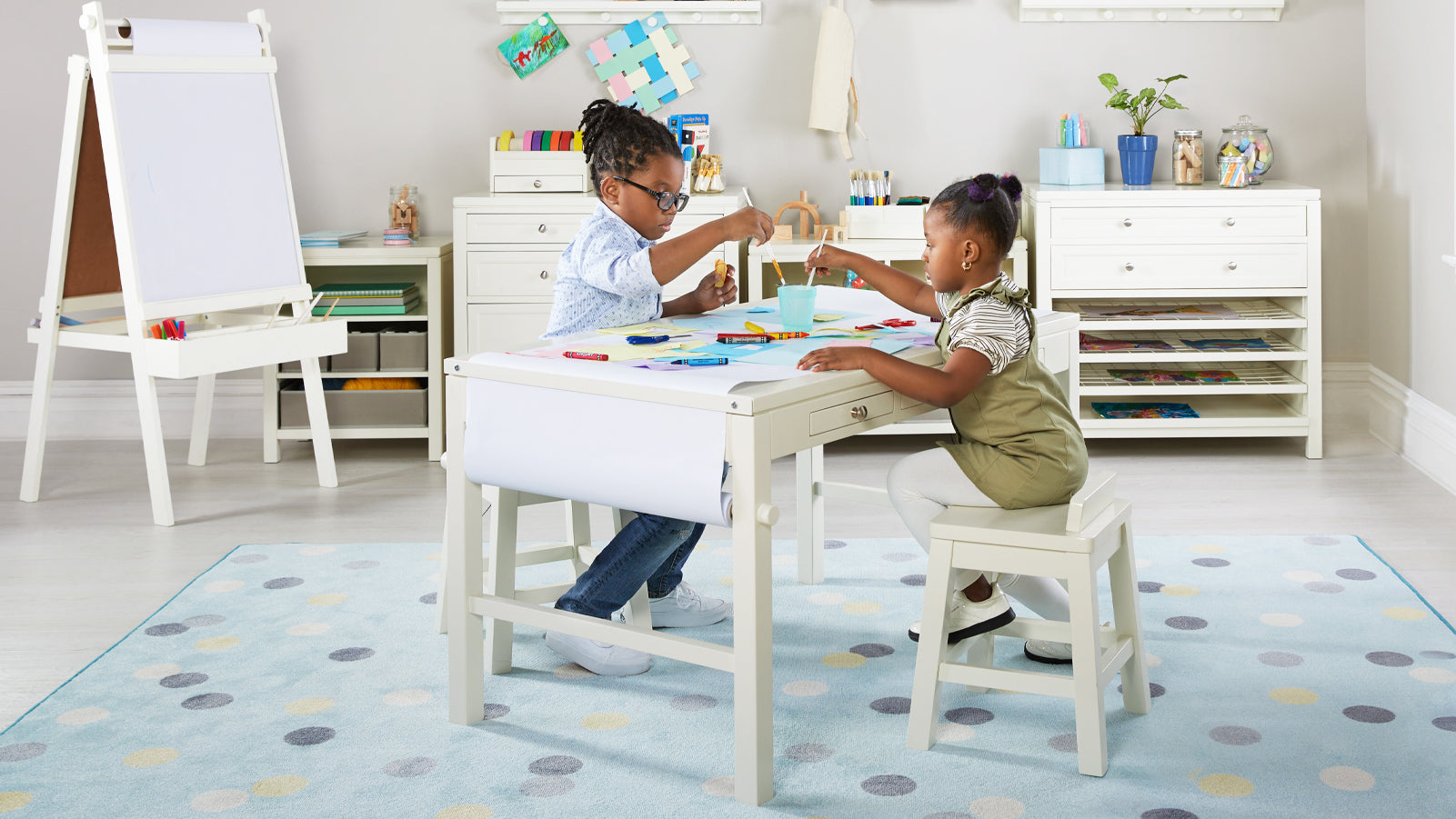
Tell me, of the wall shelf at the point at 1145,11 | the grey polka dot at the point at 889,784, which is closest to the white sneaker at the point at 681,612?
the grey polka dot at the point at 889,784

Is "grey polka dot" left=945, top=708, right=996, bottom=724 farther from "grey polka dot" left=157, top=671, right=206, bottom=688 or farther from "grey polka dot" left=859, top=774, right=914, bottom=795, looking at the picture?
"grey polka dot" left=157, top=671, right=206, bottom=688

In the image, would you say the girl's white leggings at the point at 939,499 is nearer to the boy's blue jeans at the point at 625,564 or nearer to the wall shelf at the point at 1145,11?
the boy's blue jeans at the point at 625,564

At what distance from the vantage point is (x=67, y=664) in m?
2.48

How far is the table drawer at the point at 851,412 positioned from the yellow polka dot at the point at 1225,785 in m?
0.72

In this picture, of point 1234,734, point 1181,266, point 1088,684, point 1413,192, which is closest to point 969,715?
point 1088,684

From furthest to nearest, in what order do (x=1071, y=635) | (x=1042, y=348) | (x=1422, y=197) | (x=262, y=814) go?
(x=1422, y=197) < (x=1042, y=348) < (x=1071, y=635) < (x=262, y=814)

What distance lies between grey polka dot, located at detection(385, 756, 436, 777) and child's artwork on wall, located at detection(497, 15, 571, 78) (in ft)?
9.59

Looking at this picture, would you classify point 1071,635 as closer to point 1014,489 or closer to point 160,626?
point 1014,489

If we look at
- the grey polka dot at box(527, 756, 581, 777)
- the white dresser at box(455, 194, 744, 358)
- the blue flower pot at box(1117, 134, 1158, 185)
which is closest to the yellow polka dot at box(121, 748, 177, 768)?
the grey polka dot at box(527, 756, 581, 777)

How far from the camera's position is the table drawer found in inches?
75.5

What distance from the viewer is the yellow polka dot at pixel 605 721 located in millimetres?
2168

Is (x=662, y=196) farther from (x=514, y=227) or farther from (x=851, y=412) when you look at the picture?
(x=514, y=227)

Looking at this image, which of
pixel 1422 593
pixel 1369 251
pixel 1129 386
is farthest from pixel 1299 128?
pixel 1422 593

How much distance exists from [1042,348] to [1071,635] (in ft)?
2.11
